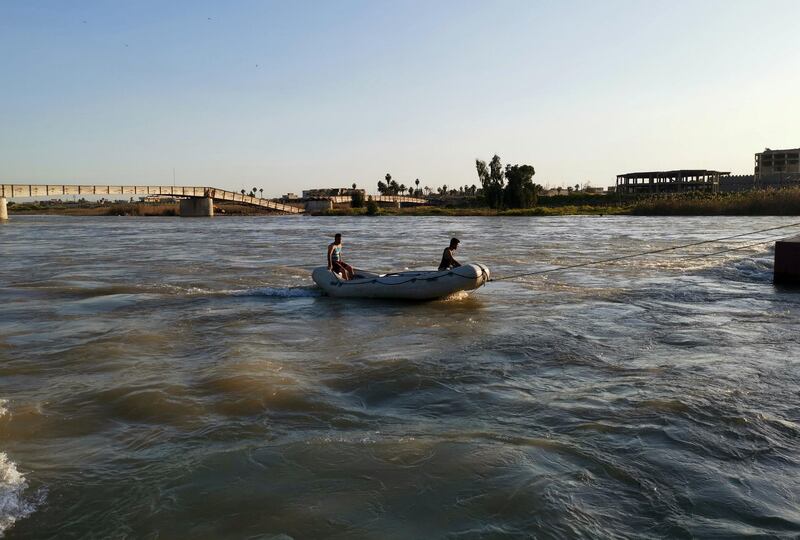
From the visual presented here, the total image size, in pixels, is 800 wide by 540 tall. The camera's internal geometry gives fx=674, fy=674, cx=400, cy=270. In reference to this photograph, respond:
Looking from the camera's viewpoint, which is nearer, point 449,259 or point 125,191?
point 449,259

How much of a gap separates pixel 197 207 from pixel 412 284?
10065cm

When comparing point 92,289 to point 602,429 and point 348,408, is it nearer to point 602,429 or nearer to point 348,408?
point 348,408

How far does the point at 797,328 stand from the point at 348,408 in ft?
33.9

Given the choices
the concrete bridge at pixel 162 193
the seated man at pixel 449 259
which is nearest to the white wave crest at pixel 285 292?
the seated man at pixel 449 259

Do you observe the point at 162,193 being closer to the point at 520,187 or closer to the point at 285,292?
the point at 520,187

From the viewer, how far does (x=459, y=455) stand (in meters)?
7.52

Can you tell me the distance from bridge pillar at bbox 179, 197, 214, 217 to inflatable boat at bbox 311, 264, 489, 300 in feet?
318

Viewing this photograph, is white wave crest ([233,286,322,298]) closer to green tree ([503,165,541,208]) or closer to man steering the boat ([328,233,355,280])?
man steering the boat ([328,233,355,280])

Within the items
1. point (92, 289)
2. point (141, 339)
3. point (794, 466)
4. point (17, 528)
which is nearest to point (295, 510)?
point (17, 528)

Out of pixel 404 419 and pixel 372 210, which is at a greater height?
pixel 372 210

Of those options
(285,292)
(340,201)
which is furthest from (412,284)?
(340,201)

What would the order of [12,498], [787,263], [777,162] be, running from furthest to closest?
[777,162] → [787,263] → [12,498]

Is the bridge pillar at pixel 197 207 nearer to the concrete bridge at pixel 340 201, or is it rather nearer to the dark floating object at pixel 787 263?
the concrete bridge at pixel 340 201

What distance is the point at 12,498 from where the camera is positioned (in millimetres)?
6574
